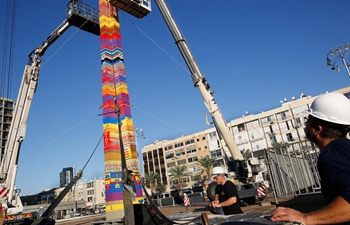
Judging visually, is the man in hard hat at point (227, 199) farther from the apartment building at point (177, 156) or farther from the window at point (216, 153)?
the apartment building at point (177, 156)

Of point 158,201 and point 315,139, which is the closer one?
point 315,139

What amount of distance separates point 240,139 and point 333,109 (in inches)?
2337

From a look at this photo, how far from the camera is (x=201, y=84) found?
14.3m

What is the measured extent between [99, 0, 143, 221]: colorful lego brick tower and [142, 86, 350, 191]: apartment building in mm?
40804

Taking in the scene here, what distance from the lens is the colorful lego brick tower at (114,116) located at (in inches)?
487

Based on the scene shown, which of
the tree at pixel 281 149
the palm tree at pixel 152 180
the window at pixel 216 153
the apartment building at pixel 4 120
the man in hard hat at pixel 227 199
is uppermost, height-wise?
the apartment building at pixel 4 120

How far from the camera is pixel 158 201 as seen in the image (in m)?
27.6

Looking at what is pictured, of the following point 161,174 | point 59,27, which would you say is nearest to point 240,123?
point 161,174

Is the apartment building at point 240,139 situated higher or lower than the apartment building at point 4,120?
lower

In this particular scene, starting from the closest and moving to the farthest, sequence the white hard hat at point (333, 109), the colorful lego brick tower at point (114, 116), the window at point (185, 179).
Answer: the white hard hat at point (333, 109) < the colorful lego brick tower at point (114, 116) < the window at point (185, 179)

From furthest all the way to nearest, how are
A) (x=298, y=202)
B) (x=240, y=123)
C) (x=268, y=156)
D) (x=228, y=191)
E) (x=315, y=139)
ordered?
(x=240, y=123)
(x=268, y=156)
(x=298, y=202)
(x=228, y=191)
(x=315, y=139)

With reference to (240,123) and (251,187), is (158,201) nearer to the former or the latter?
(251,187)

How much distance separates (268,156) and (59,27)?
17.0 metres

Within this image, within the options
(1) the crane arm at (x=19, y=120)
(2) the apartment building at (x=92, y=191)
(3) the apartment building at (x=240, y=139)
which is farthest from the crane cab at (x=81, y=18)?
(2) the apartment building at (x=92, y=191)
